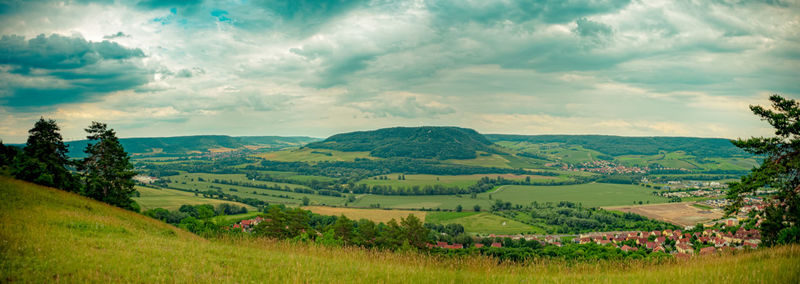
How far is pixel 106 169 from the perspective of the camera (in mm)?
30141

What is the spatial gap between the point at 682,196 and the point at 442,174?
8930 centimetres

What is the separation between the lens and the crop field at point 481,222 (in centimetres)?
6365

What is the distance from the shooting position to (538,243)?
1887 inches

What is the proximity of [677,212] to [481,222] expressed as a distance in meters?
43.7

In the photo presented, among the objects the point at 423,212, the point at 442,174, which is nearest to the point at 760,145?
the point at 423,212

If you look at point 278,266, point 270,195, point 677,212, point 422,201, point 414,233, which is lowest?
point 422,201

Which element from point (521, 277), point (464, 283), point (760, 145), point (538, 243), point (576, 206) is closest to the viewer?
point (464, 283)

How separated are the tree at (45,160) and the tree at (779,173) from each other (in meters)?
41.0

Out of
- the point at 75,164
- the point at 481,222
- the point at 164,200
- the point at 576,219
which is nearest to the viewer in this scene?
the point at 75,164

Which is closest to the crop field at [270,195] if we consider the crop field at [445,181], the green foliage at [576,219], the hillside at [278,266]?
the crop field at [445,181]

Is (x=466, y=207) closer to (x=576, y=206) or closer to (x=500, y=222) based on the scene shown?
(x=500, y=222)

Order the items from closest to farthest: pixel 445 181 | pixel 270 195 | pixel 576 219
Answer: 1. pixel 576 219
2. pixel 270 195
3. pixel 445 181

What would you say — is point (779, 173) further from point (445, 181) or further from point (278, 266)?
point (445, 181)

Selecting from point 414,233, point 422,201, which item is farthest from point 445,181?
point 414,233
